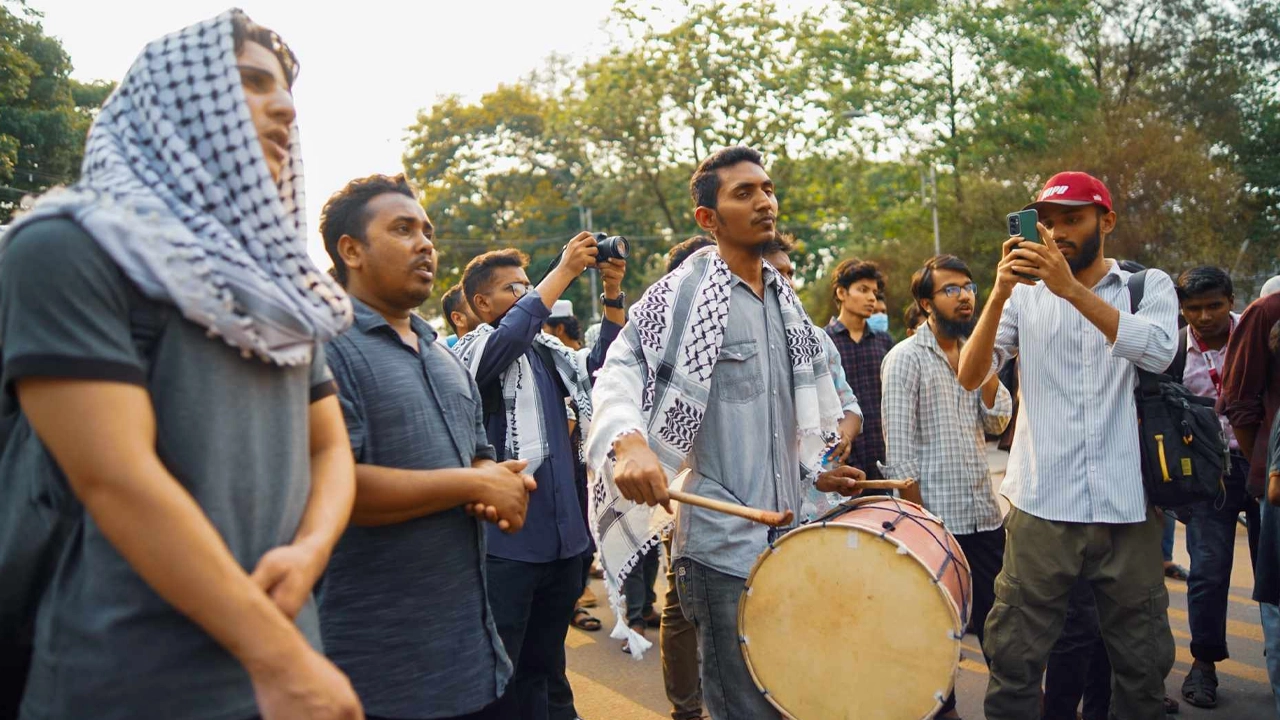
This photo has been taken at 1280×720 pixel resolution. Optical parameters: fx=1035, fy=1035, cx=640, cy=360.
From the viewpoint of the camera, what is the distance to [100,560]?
1533mm

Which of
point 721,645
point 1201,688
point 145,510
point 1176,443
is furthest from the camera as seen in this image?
point 1201,688

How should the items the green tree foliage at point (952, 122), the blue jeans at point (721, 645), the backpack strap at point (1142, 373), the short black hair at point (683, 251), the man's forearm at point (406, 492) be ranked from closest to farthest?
the man's forearm at point (406, 492) < the blue jeans at point (721, 645) < the backpack strap at point (1142, 373) < the short black hair at point (683, 251) < the green tree foliage at point (952, 122)

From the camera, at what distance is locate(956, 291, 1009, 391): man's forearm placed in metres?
4.11

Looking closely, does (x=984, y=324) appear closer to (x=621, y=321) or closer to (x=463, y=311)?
(x=621, y=321)

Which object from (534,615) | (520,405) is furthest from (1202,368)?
(534,615)

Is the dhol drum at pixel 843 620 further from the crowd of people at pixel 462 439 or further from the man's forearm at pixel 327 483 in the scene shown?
the man's forearm at pixel 327 483

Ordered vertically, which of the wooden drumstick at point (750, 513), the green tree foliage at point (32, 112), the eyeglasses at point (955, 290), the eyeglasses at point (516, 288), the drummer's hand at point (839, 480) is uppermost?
the green tree foliage at point (32, 112)

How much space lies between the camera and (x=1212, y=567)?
5.43 meters

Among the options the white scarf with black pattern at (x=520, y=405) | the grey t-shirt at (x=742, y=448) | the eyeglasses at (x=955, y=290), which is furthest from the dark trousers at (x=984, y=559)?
the white scarf with black pattern at (x=520, y=405)

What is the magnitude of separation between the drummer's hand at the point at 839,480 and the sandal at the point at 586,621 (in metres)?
3.82

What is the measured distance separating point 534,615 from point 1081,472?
229 cm

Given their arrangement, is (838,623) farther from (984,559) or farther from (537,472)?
(984,559)

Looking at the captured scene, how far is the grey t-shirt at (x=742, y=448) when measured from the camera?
11.0 feet

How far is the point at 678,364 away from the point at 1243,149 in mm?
32976
